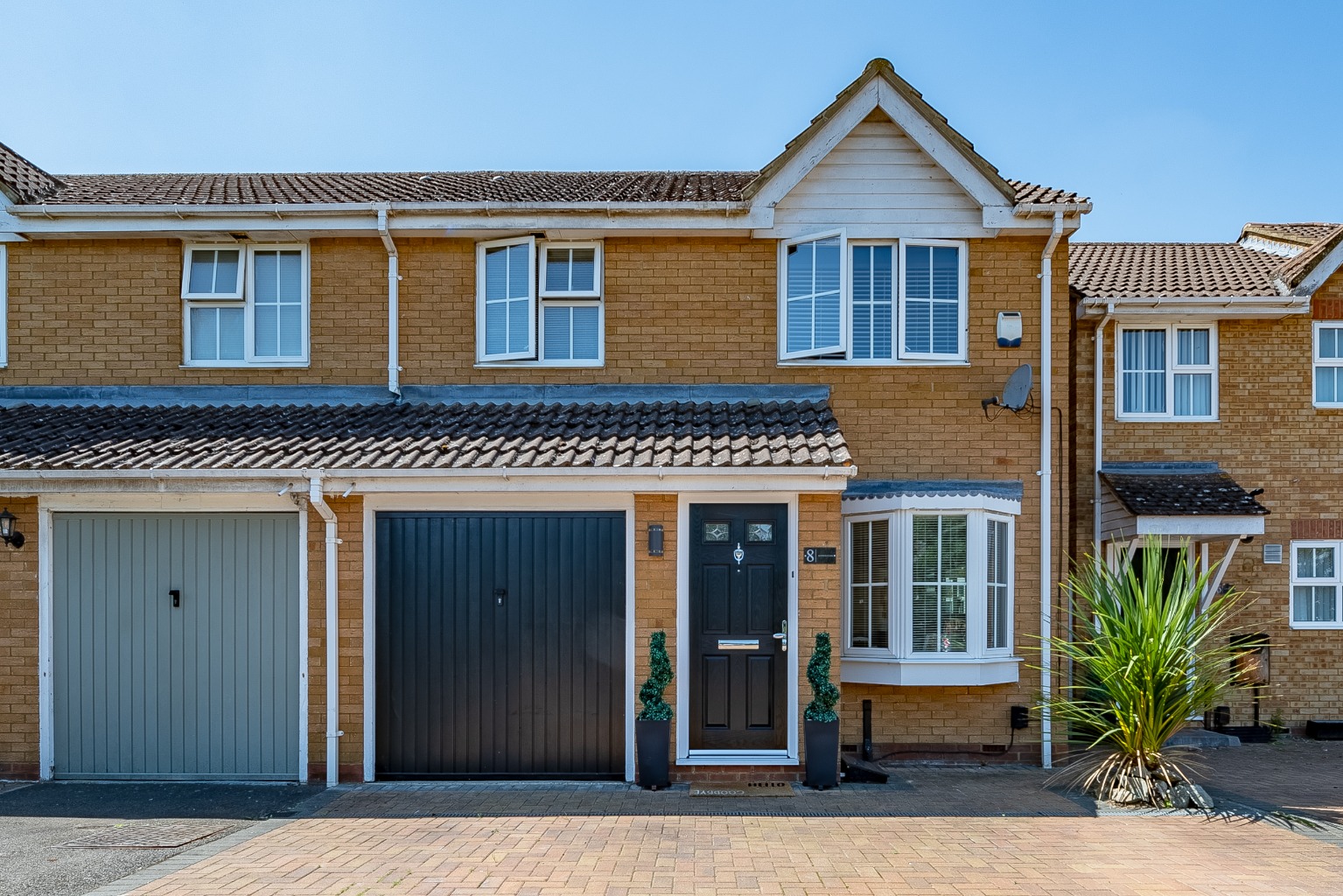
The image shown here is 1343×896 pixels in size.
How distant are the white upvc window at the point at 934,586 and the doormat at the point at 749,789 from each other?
1865 millimetres

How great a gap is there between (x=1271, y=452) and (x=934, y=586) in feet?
19.1

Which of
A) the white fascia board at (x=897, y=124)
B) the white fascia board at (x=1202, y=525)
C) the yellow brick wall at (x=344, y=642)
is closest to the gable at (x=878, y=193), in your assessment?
the white fascia board at (x=897, y=124)

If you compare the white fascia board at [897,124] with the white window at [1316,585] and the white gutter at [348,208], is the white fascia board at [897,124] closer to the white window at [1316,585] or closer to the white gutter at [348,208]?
the white gutter at [348,208]

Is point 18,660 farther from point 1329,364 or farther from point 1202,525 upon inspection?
point 1329,364

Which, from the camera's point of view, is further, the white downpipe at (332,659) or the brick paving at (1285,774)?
the white downpipe at (332,659)

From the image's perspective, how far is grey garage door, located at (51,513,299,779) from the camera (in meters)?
8.90

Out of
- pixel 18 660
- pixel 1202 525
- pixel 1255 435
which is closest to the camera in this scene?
pixel 18 660

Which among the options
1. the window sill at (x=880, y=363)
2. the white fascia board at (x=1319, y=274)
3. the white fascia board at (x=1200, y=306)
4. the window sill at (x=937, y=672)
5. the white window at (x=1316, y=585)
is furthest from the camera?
the white window at (x=1316, y=585)

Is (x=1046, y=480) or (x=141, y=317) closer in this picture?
(x=1046, y=480)

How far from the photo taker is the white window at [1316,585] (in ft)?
40.1

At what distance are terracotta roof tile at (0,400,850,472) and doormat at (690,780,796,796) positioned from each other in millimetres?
2878

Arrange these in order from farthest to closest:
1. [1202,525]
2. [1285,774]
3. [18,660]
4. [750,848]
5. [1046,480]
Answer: [1202,525] → [1046,480] → [1285,774] → [18,660] → [750,848]

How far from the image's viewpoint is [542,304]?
10398mm

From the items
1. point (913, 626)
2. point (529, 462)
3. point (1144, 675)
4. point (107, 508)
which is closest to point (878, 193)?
point (913, 626)
